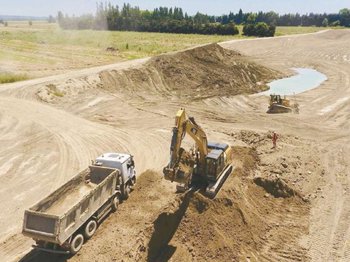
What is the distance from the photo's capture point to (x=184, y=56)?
4806 centimetres

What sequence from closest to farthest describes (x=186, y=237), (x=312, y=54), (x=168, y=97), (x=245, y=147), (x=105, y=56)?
(x=186, y=237) < (x=245, y=147) < (x=168, y=97) < (x=105, y=56) < (x=312, y=54)

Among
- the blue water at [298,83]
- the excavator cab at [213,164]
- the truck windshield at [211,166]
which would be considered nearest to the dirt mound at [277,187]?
the excavator cab at [213,164]

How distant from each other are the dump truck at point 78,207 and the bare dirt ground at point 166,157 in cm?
56

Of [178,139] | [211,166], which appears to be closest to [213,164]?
[211,166]

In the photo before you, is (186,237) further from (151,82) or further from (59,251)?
(151,82)

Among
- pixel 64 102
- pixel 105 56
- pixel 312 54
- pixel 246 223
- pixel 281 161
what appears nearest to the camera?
pixel 246 223

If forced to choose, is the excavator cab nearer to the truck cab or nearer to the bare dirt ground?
the bare dirt ground

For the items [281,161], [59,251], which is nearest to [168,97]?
[281,161]

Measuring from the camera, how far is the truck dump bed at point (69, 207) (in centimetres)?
1300

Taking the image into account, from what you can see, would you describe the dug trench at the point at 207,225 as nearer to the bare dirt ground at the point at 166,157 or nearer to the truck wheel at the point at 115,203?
the bare dirt ground at the point at 166,157

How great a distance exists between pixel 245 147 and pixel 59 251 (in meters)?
14.3

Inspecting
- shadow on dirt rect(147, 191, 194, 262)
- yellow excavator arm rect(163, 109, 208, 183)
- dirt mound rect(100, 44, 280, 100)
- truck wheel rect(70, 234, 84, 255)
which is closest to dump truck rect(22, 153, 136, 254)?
truck wheel rect(70, 234, 84, 255)

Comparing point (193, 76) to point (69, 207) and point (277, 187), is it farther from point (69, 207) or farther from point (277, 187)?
point (69, 207)

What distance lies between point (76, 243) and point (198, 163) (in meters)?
6.52
